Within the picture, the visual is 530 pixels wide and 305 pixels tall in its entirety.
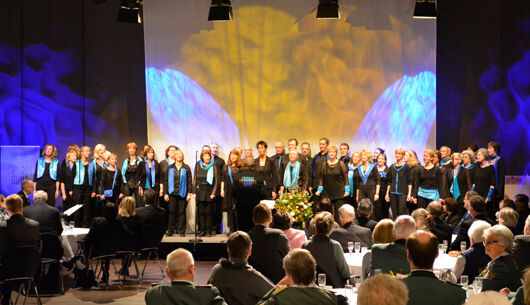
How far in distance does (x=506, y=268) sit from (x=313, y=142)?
8070 mm

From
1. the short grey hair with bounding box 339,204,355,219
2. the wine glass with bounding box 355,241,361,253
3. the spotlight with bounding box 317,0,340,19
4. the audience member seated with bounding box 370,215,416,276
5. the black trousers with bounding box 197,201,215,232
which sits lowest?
the black trousers with bounding box 197,201,215,232

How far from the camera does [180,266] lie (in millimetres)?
3768

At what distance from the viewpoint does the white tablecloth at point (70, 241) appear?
8.11 meters

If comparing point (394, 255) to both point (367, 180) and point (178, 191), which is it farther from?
point (178, 191)

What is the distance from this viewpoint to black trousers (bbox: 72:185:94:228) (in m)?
11.4

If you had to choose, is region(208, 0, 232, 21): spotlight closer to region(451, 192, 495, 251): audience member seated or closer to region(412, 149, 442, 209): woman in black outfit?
region(412, 149, 442, 209): woman in black outfit

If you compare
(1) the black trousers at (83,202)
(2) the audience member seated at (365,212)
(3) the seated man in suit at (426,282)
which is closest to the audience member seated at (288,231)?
(2) the audience member seated at (365,212)

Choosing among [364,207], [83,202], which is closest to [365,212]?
[364,207]

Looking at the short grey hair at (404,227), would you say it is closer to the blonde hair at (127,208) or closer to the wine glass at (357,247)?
the wine glass at (357,247)

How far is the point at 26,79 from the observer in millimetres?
12586

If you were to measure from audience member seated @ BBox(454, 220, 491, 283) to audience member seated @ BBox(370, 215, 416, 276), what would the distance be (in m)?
0.65

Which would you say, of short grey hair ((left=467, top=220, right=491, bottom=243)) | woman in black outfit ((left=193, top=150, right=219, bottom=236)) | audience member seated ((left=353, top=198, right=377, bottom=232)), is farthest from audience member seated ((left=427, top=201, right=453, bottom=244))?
woman in black outfit ((left=193, top=150, right=219, bottom=236))

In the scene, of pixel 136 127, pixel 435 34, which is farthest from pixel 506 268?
pixel 136 127

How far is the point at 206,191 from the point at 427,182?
11.8 ft
